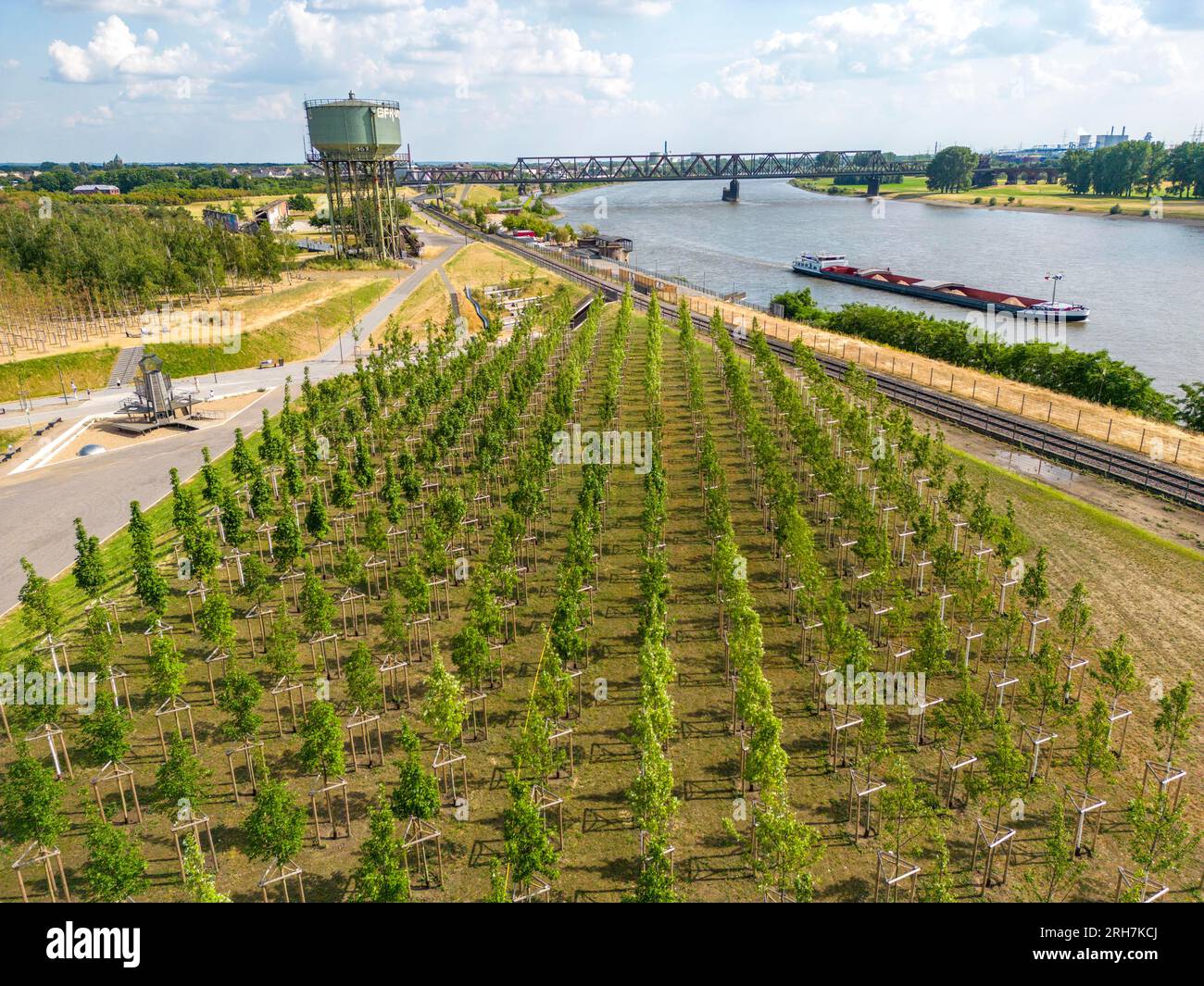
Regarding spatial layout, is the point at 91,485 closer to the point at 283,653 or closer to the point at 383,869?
the point at 283,653

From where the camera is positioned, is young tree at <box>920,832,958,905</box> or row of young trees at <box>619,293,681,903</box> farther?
row of young trees at <box>619,293,681,903</box>

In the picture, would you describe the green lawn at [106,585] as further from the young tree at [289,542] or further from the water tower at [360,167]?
the water tower at [360,167]

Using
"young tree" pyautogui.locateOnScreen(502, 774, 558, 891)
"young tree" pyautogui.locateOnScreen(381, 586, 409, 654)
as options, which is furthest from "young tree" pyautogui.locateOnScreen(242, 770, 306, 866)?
"young tree" pyautogui.locateOnScreen(381, 586, 409, 654)

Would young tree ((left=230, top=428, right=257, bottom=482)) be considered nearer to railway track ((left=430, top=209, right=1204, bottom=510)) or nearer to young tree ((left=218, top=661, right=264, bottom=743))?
young tree ((left=218, top=661, right=264, bottom=743))
